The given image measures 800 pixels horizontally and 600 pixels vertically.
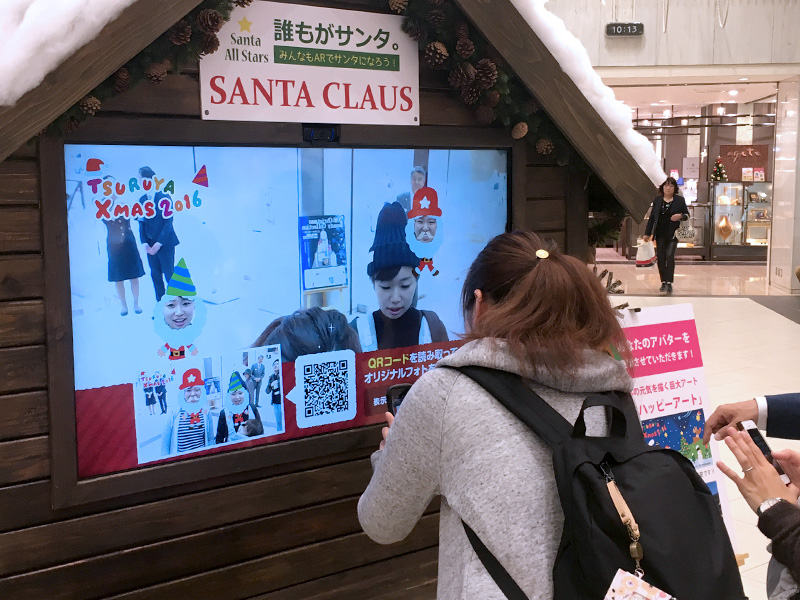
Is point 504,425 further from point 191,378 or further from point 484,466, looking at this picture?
point 191,378

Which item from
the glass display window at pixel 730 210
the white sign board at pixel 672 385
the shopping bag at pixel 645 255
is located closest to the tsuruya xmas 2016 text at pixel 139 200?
the white sign board at pixel 672 385

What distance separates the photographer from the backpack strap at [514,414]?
1.42m

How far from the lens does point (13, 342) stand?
2113mm

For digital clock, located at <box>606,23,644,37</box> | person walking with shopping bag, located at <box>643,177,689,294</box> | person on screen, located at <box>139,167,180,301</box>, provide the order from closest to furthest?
1. person on screen, located at <box>139,167,180,301</box>
2. digital clock, located at <box>606,23,644,37</box>
3. person walking with shopping bag, located at <box>643,177,689,294</box>

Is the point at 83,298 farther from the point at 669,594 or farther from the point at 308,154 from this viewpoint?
the point at 669,594

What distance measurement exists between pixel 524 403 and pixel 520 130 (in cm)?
161

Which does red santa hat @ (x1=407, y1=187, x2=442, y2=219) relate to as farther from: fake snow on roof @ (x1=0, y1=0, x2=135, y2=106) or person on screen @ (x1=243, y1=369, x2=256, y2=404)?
fake snow on roof @ (x1=0, y1=0, x2=135, y2=106)

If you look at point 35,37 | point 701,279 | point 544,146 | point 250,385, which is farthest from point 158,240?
point 701,279

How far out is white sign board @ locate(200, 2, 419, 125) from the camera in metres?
2.35

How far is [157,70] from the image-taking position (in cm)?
215

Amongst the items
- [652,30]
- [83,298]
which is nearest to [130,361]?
[83,298]

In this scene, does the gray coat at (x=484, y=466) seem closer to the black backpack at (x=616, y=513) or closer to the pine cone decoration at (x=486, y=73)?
the black backpack at (x=616, y=513)

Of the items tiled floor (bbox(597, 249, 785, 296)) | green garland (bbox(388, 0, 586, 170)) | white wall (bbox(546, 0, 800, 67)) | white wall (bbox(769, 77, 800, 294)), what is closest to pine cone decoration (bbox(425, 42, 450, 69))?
green garland (bbox(388, 0, 586, 170))

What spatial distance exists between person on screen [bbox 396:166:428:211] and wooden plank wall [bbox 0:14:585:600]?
17cm
